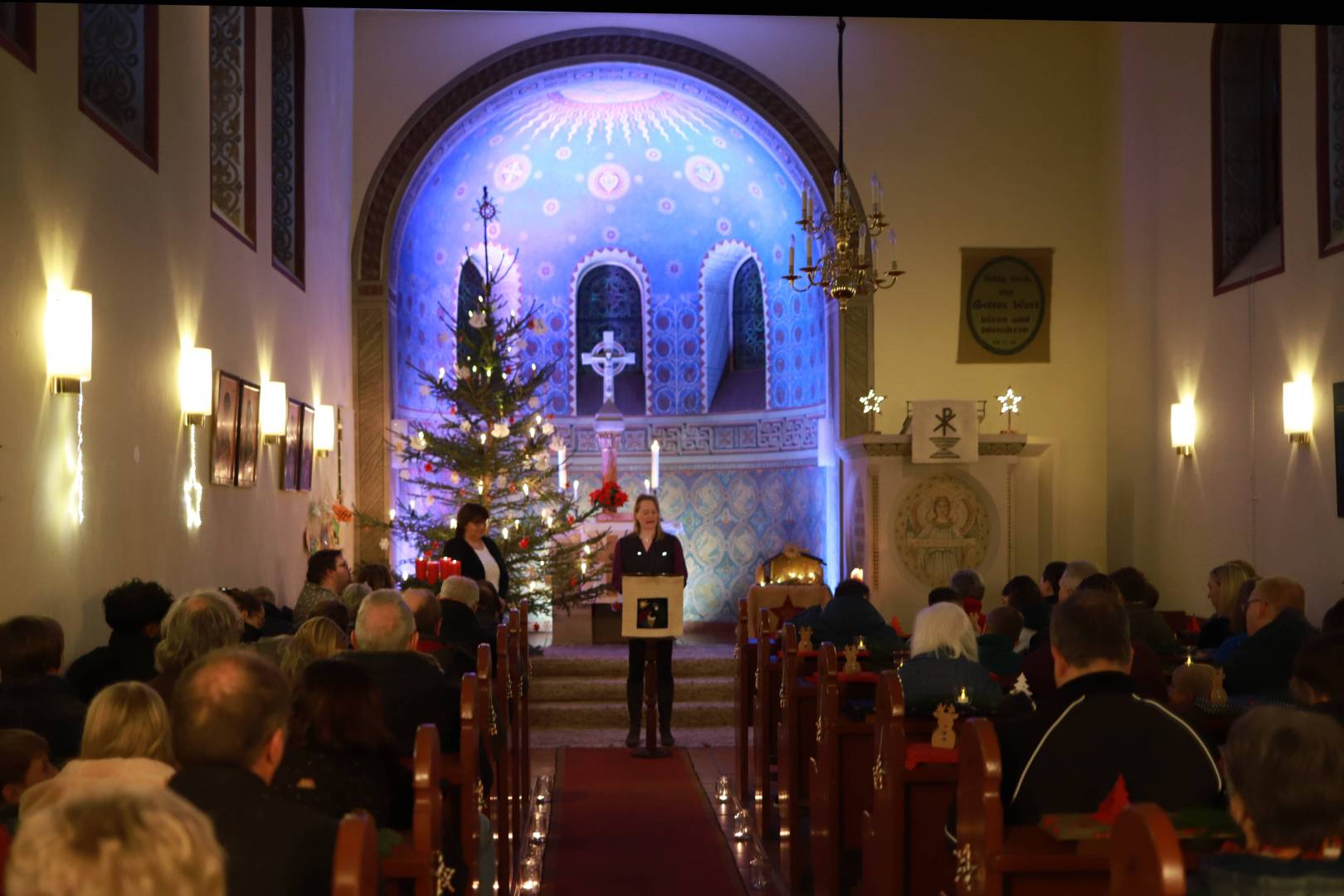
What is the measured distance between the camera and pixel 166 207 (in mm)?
7883

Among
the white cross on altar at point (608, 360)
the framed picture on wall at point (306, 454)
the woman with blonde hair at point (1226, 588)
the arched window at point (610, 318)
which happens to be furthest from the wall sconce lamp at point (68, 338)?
the arched window at point (610, 318)

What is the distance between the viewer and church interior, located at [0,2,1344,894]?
19.4 ft

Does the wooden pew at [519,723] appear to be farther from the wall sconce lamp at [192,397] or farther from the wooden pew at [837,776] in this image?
the wall sconce lamp at [192,397]

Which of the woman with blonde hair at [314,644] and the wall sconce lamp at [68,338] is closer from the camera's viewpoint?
the woman with blonde hair at [314,644]

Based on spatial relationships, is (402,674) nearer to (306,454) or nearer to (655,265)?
(306,454)

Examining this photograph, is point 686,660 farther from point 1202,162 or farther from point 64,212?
point 64,212

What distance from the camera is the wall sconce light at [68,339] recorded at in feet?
19.5

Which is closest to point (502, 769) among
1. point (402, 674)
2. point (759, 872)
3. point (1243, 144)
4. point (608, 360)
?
point (759, 872)

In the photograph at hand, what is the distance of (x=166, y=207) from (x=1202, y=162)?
27.3 ft

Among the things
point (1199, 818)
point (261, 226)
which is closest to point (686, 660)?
point (261, 226)

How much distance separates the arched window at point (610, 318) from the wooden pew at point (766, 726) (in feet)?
33.8

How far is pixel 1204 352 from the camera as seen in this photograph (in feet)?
38.2

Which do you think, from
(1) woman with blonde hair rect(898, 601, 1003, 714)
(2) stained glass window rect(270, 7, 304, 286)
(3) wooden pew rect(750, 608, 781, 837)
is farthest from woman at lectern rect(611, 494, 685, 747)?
(1) woman with blonde hair rect(898, 601, 1003, 714)

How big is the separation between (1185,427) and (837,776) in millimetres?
7383
